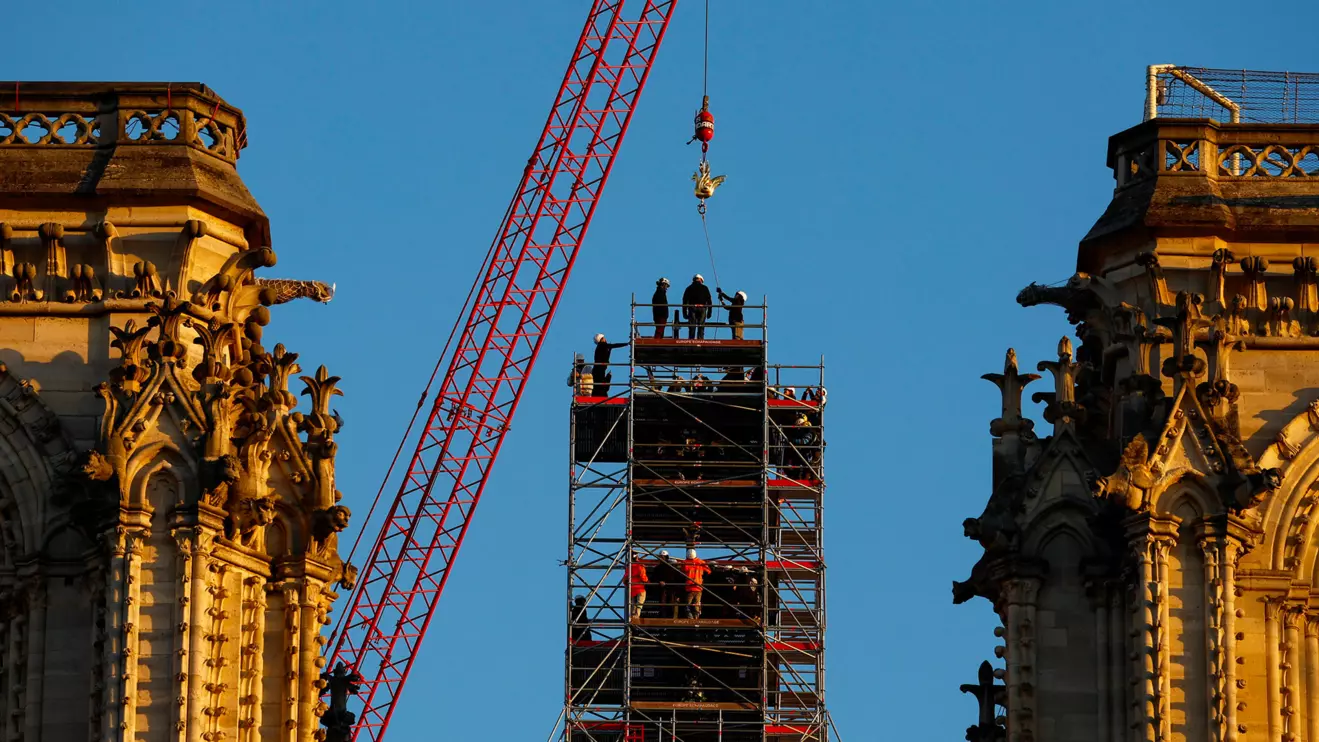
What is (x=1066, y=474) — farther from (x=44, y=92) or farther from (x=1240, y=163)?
(x=44, y=92)

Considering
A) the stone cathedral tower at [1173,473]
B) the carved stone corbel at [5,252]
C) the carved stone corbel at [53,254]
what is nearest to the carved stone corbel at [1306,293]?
the stone cathedral tower at [1173,473]

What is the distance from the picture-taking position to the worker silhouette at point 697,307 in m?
75.4

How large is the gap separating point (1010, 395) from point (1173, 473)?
2.61 meters

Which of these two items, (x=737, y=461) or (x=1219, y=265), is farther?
(x=737, y=461)

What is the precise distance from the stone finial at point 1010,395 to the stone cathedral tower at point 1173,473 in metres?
0.03

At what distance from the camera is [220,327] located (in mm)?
48312

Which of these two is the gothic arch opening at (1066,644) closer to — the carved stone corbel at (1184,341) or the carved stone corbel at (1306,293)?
the carved stone corbel at (1184,341)

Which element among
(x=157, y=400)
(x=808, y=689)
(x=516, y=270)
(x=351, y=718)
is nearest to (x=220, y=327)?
(x=157, y=400)

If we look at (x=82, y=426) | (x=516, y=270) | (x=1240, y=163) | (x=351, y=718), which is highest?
(x=516, y=270)

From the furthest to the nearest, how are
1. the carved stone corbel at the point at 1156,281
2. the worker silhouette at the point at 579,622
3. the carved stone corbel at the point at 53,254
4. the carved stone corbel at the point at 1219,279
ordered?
1. the worker silhouette at the point at 579,622
2. the carved stone corbel at the point at 1156,281
3. the carved stone corbel at the point at 1219,279
4. the carved stone corbel at the point at 53,254

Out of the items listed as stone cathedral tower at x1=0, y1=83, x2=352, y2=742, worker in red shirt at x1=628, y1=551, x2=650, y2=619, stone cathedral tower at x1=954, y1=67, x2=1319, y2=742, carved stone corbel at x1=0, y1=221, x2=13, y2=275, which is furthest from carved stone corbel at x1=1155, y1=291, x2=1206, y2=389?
worker in red shirt at x1=628, y1=551, x2=650, y2=619

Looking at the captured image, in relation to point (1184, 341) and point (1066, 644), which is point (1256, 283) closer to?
point (1184, 341)

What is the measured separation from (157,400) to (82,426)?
101 centimetres

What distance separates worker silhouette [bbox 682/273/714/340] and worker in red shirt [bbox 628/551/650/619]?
172 inches
